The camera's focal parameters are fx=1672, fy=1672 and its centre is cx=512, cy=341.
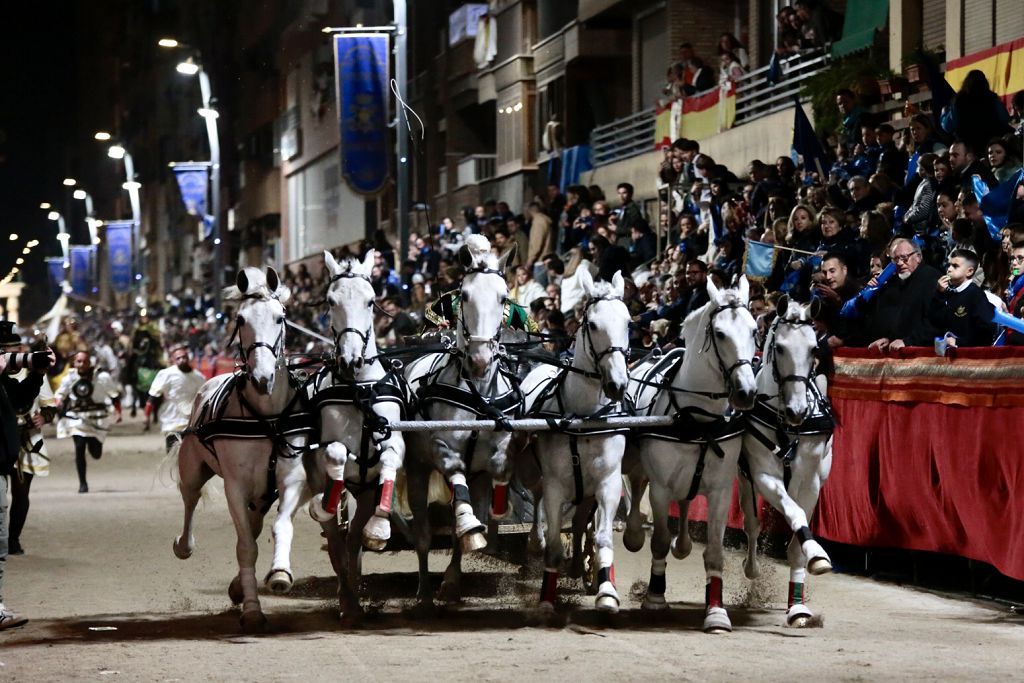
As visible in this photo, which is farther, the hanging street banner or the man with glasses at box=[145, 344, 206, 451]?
the hanging street banner

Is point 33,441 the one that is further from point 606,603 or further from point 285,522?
point 606,603

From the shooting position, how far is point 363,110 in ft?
83.8

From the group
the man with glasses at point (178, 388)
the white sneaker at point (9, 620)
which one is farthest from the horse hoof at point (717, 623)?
Result: the man with glasses at point (178, 388)

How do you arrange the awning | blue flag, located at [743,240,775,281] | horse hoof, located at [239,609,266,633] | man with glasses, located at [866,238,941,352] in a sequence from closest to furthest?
horse hoof, located at [239,609,266,633], man with glasses, located at [866,238,941,352], blue flag, located at [743,240,775,281], the awning

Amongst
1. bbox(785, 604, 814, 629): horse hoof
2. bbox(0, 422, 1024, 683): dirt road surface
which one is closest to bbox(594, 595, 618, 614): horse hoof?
bbox(0, 422, 1024, 683): dirt road surface

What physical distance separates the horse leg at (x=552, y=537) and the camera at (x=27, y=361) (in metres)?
3.77

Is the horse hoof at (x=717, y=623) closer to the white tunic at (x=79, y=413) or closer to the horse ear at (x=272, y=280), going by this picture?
the horse ear at (x=272, y=280)

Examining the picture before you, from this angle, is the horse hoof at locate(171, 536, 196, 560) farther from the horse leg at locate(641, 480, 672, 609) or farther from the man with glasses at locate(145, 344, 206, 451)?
the man with glasses at locate(145, 344, 206, 451)

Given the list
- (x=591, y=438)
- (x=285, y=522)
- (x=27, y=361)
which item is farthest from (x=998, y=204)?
(x=27, y=361)

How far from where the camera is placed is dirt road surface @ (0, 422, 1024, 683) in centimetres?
908

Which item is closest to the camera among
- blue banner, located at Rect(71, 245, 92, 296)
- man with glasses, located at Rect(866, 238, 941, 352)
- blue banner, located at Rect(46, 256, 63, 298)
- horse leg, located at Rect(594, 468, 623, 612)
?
horse leg, located at Rect(594, 468, 623, 612)

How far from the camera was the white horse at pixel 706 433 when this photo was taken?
1035 cm

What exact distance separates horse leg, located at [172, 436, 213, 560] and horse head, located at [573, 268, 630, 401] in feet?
10.1

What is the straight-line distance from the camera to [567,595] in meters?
12.3
